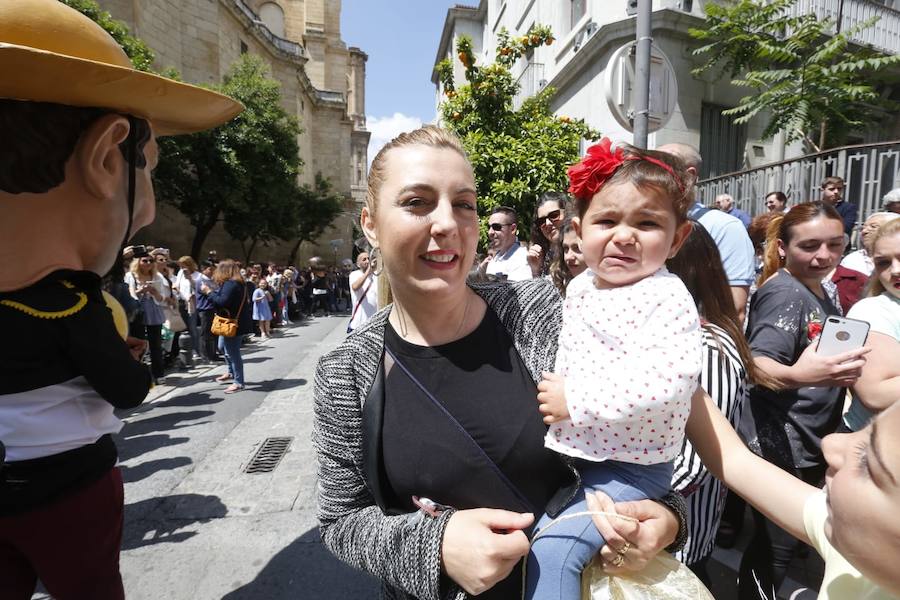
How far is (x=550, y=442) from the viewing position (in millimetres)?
1262

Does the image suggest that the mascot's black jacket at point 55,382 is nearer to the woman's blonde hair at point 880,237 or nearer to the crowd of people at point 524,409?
the crowd of people at point 524,409

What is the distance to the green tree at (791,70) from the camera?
812 centimetres

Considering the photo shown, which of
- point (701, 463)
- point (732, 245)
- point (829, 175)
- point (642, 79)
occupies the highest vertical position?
point (642, 79)

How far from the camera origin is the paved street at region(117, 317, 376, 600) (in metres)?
2.87

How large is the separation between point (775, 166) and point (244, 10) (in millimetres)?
31979

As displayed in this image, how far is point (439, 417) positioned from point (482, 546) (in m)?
0.34

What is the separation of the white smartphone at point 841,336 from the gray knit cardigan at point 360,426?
1043mm

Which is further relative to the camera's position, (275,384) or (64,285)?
(275,384)

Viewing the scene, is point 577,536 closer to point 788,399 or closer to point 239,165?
point 788,399

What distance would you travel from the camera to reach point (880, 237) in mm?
2502

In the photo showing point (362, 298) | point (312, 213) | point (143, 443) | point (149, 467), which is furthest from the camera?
point (312, 213)

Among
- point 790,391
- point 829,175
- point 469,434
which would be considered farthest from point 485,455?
point 829,175

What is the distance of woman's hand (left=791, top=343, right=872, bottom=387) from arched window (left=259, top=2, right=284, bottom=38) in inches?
1958

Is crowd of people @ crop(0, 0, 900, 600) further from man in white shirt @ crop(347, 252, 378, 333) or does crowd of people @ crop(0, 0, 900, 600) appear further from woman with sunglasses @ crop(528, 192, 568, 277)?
man in white shirt @ crop(347, 252, 378, 333)
